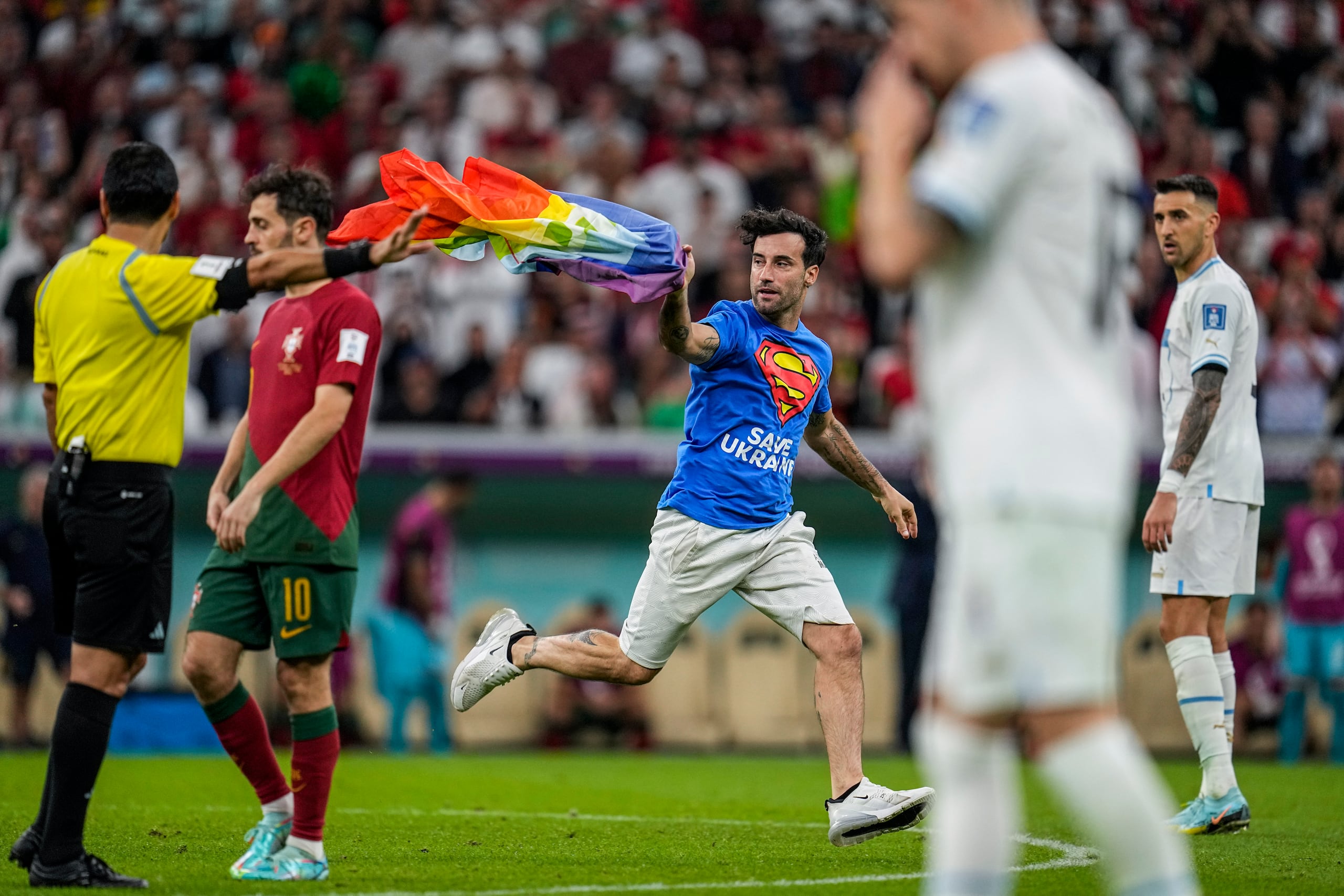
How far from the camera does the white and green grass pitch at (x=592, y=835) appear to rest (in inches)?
239

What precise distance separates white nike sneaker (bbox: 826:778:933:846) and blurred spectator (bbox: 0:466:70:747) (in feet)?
30.8

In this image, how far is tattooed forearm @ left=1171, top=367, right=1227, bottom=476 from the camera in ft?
25.3

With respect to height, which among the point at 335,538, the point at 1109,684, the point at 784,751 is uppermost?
the point at 335,538

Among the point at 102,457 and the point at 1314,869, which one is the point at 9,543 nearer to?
the point at 102,457

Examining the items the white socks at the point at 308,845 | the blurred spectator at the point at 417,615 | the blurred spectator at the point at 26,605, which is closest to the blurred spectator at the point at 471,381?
the blurred spectator at the point at 417,615

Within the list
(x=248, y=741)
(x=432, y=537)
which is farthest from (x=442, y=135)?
(x=248, y=741)

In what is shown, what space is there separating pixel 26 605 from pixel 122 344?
30.2 feet

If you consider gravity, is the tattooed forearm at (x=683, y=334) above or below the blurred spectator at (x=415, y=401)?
below

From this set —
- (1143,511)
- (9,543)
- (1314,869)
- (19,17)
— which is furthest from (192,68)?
(1314,869)

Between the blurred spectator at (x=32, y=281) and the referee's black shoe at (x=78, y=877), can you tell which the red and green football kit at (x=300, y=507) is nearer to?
the referee's black shoe at (x=78, y=877)

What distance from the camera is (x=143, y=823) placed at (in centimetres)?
788

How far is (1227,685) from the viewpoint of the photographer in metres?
8.10

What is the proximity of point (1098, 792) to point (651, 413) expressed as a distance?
39.6 ft

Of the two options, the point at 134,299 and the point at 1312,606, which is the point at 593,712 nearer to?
the point at 1312,606
